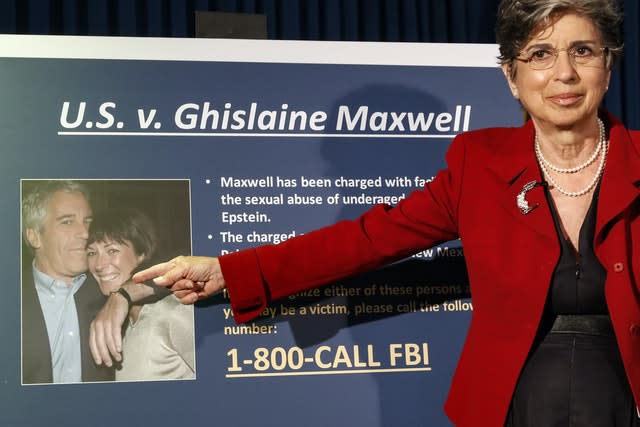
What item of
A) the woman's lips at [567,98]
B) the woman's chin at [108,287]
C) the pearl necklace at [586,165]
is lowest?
the woman's chin at [108,287]

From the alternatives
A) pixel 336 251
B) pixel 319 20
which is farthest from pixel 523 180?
pixel 319 20

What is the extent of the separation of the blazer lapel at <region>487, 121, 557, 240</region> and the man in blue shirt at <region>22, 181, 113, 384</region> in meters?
0.91

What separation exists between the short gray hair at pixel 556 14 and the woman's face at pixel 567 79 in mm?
14

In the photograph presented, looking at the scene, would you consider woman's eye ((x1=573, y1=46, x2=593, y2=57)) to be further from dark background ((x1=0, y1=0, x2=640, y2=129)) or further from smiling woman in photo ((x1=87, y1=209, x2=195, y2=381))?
dark background ((x1=0, y1=0, x2=640, y2=129))

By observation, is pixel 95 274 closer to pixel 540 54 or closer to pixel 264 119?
pixel 264 119

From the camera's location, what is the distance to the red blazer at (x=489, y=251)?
5.31ft

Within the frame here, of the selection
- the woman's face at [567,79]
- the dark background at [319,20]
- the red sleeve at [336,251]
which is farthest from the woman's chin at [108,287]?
the dark background at [319,20]

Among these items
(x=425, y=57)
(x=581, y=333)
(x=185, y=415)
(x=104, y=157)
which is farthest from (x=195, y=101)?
(x=581, y=333)

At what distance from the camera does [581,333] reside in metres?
1.62

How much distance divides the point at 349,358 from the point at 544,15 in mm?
887

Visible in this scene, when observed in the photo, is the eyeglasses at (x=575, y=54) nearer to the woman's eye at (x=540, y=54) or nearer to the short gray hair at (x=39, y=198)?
the woman's eye at (x=540, y=54)

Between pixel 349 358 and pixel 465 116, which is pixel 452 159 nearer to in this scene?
pixel 465 116

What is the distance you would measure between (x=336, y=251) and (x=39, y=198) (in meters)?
0.67

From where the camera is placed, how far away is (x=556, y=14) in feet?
5.65
